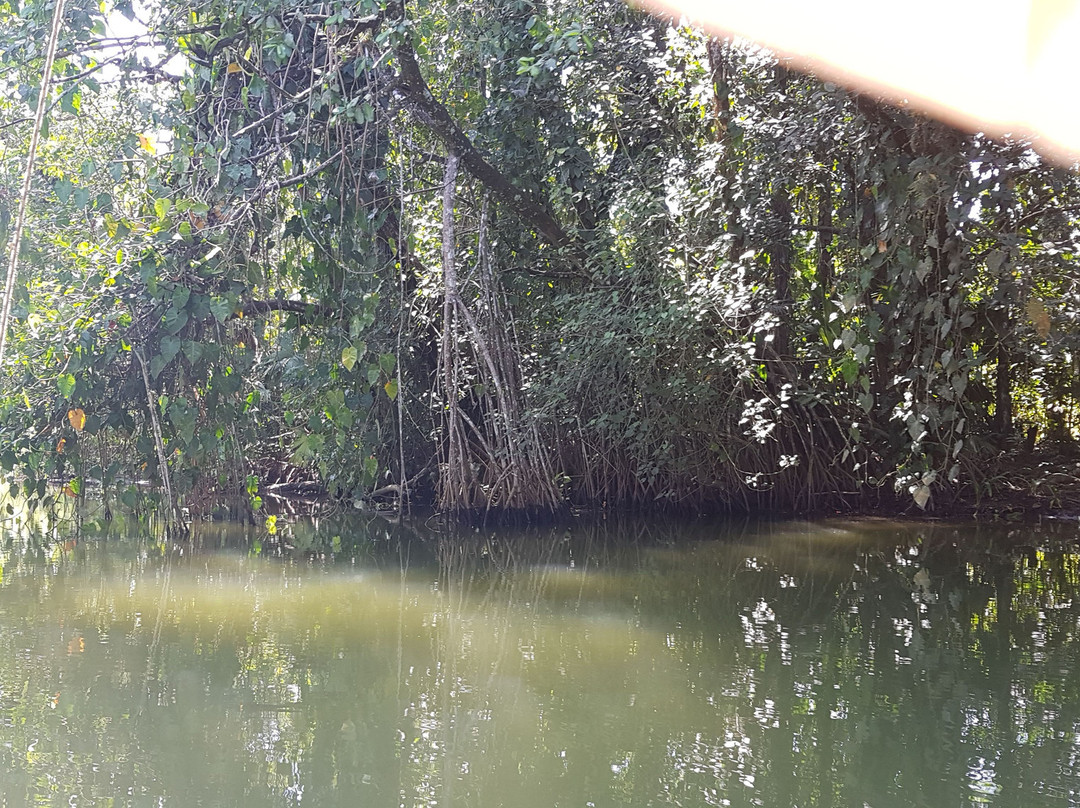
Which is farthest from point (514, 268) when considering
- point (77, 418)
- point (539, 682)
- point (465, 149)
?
point (539, 682)

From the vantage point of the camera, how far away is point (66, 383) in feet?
13.2

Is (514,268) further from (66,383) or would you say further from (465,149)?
(66,383)

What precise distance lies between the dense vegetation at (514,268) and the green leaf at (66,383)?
15mm

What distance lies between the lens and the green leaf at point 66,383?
400cm

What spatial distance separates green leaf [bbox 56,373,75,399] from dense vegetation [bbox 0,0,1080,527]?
0.05 feet

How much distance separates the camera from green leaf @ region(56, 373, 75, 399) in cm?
400

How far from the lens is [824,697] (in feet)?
6.99

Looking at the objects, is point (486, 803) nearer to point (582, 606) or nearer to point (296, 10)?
point (582, 606)

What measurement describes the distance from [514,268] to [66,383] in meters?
2.83

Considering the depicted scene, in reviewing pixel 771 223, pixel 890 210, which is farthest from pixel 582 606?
pixel 771 223

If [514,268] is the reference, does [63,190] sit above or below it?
below

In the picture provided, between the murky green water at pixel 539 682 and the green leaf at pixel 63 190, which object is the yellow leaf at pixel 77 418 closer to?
the murky green water at pixel 539 682

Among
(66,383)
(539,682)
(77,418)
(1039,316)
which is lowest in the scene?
(539,682)

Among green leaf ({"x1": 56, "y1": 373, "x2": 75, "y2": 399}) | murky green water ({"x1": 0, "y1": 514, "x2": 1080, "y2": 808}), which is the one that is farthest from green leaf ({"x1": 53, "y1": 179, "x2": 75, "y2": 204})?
murky green water ({"x1": 0, "y1": 514, "x2": 1080, "y2": 808})
